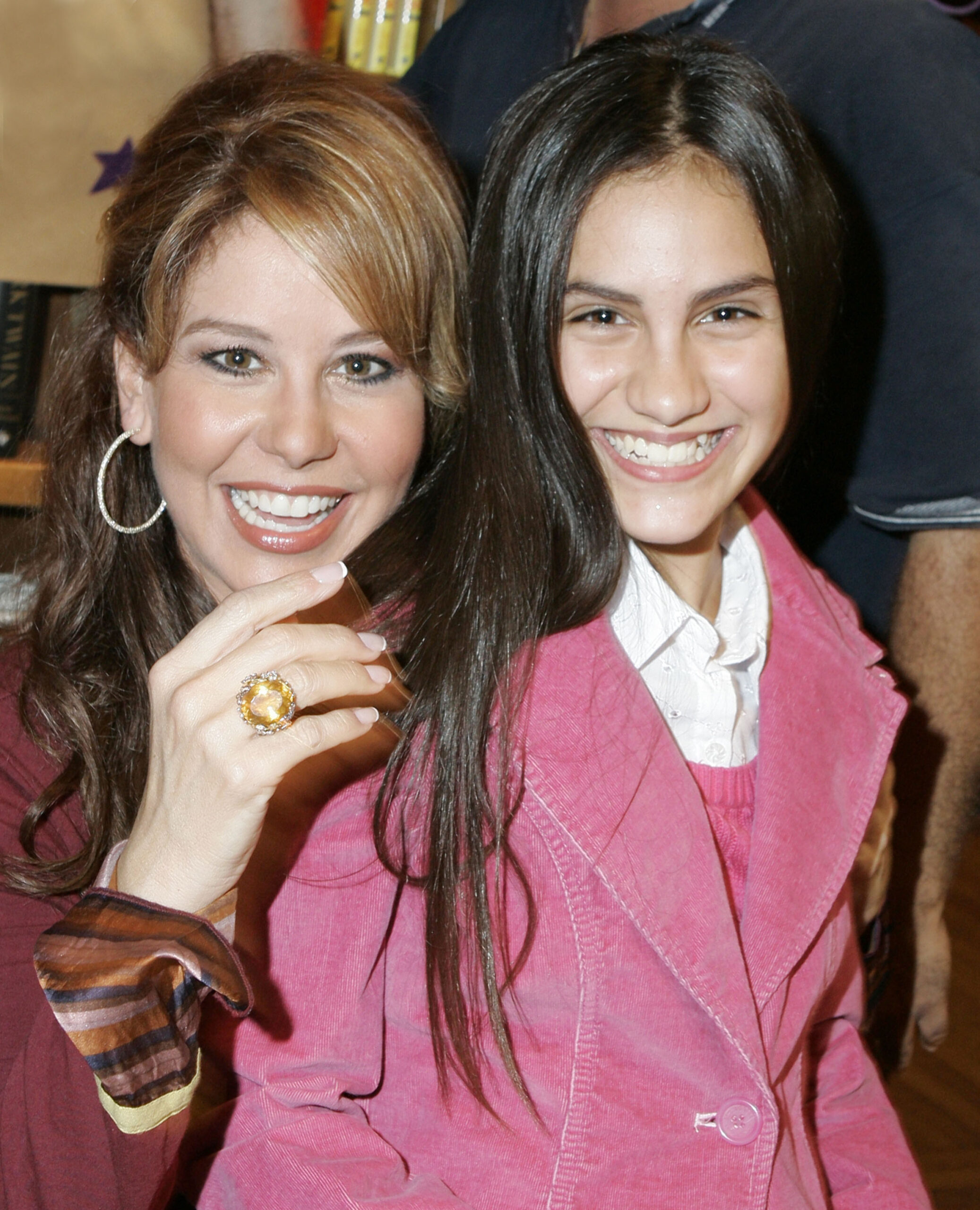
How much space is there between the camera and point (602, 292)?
1113 millimetres

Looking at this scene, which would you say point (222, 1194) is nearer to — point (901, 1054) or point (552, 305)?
point (552, 305)

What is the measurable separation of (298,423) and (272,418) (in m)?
0.03

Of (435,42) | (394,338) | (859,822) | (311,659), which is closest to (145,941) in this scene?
(311,659)

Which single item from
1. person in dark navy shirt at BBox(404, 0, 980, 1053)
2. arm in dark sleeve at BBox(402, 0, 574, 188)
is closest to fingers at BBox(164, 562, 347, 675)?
person in dark navy shirt at BBox(404, 0, 980, 1053)

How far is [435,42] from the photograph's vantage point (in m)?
2.14

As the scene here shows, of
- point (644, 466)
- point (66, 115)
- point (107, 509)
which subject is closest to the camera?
point (644, 466)

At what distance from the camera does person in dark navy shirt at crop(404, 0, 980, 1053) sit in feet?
5.06

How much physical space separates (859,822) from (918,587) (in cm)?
52

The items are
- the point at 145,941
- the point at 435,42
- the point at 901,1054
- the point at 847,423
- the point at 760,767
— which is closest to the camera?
the point at 145,941

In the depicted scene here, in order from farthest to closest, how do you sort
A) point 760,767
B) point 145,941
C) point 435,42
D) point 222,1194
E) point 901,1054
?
point 435,42
point 901,1054
point 760,767
point 222,1194
point 145,941

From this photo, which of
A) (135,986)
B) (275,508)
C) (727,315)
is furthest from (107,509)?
(727,315)

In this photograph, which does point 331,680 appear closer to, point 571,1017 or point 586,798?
point 586,798

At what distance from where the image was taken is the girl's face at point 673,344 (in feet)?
3.65

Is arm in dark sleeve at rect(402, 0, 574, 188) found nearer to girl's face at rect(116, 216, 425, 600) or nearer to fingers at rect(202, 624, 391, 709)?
girl's face at rect(116, 216, 425, 600)
